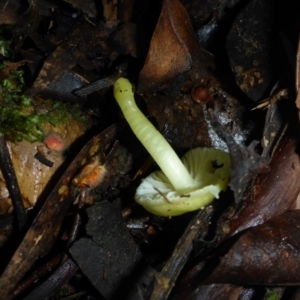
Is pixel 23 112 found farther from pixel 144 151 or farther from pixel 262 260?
pixel 262 260

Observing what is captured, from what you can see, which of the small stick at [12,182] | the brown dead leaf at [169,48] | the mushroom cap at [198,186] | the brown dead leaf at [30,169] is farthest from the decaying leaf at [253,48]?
the small stick at [12,182]

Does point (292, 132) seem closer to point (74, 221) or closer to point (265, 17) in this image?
point (265, 17)

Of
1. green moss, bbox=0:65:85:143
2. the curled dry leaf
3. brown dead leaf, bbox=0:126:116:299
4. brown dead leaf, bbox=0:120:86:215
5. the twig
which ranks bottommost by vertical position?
the curled dry leaf

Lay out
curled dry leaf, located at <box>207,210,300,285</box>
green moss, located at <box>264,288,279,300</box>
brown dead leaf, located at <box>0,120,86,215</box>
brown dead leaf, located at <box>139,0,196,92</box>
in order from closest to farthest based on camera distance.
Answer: curled dry leaf, located at <box>207,210,300,285</box>, green moss, located at <box>264,288,279,300</box>, brown dead leaf, located at <box>139,0,196,92</box>, brown dead leaf, located at <box>0,120,86,215</box>

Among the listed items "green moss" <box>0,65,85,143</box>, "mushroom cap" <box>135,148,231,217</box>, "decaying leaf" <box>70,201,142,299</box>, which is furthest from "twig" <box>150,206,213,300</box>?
"green moss" <box>0,65,85,143</box>

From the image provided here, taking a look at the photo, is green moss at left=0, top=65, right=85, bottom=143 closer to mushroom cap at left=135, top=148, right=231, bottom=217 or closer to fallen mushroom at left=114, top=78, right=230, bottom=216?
fallen mushroom at left=114, top=78, right=230, bottom=216

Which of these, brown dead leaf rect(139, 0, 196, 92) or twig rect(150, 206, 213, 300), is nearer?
twig rect(150, 206, 213, 300)

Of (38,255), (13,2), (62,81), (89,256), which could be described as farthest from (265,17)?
(38,255)

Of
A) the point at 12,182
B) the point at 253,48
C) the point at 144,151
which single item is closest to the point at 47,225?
the point at 12,182
